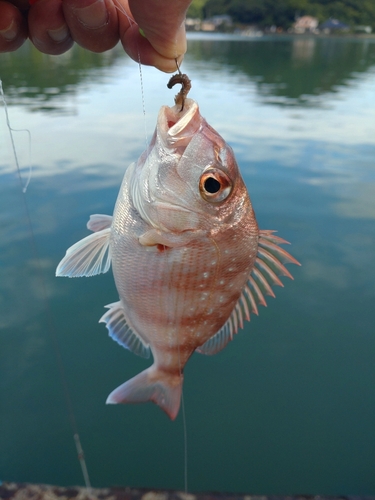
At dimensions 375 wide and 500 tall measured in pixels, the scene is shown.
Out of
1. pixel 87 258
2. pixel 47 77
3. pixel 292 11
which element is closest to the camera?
pixel 87 258

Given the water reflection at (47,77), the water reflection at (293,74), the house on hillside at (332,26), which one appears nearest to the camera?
the water reflection at (47,77)

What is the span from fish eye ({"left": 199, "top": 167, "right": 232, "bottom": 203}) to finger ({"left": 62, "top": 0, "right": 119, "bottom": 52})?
1.40m

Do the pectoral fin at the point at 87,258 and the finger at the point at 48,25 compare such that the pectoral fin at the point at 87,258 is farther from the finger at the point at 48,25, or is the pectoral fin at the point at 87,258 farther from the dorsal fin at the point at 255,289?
the finger at the point at 48,25

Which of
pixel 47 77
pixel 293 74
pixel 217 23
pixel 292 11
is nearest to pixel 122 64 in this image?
pixel 47 77

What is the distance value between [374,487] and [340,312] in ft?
5.87

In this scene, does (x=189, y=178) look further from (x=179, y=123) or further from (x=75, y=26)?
(x=75, y=26)

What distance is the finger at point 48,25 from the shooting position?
2377mm

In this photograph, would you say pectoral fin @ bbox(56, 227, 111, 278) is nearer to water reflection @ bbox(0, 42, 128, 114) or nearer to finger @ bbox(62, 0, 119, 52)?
finger @ bbox(62, 0, 119, 52)

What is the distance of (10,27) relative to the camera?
238cm

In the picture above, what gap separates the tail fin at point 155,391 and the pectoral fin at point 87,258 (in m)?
0.57

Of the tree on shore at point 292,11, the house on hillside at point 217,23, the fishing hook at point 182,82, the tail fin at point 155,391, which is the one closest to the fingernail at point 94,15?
the fishing hook at point 182,82

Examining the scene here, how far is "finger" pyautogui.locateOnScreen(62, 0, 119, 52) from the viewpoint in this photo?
90.7 inches

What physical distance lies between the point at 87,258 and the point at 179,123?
2.47ft

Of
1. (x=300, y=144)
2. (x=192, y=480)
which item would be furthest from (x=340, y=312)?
(x=300, y=144)
